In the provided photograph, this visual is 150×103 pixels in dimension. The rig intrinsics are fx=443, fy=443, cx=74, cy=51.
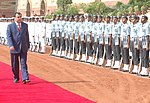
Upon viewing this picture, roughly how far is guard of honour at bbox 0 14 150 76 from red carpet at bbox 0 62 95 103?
3318mm

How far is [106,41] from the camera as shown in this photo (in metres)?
15.3

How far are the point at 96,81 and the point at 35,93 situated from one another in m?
2.73

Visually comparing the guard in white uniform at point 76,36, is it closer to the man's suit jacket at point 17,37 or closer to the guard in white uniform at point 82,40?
the guard in white uniform at point 82,40

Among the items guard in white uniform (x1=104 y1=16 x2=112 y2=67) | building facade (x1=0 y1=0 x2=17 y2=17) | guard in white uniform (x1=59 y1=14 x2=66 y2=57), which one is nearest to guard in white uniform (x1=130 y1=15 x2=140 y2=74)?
guard in white uniform (x1=104 y1=16 x2=112 y2=67)

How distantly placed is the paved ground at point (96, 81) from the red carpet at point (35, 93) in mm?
364

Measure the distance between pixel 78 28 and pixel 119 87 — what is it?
654 cm

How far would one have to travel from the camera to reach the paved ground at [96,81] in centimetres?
980

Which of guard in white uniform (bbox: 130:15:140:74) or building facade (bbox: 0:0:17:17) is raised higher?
building facade (bbox: 0:0:17:17)

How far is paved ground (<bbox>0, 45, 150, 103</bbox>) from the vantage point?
980 cm

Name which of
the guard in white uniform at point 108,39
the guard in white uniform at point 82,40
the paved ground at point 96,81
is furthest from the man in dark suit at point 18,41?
the guard in white uniform at point 82,40

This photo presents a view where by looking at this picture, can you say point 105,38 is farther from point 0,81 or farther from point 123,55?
point 0,81

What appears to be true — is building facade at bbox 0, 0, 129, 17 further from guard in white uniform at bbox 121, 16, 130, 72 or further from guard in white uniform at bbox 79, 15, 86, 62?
guard in white uniform at bbox 121, 16, 130, 72

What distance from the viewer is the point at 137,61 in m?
13.6

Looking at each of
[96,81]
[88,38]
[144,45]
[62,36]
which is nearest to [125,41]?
[144,45]
